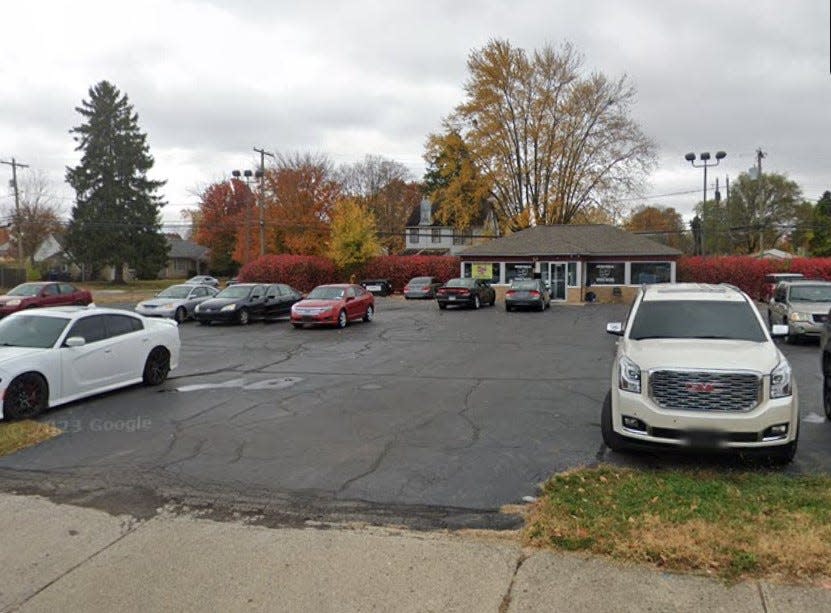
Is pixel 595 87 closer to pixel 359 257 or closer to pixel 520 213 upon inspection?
pixel 520 213

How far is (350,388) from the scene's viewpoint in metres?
10.4

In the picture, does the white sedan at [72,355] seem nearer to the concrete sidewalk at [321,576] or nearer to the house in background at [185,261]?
the concrete sidewalk at [321,576]

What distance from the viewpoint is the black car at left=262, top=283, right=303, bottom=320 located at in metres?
23.2

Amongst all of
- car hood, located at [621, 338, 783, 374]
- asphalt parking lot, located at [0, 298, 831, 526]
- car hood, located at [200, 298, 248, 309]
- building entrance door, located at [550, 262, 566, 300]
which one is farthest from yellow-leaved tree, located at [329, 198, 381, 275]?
car hood, located at [621, 338, 783, 374]

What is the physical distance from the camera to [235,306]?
21.6 metres

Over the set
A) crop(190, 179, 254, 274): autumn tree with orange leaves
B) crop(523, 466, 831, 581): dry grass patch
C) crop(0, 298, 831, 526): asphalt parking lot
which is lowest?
crop(0, 298, 831, 526): asphalt parking lot

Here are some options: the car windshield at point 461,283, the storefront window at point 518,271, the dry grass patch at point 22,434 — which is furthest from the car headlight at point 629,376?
the storefront window at point 518,271

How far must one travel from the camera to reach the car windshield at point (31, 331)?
8727mm

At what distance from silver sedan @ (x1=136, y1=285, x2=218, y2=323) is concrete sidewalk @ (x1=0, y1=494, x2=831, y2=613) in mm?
19075

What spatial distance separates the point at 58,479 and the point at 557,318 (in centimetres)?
2127

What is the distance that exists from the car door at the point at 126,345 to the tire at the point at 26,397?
1.32m

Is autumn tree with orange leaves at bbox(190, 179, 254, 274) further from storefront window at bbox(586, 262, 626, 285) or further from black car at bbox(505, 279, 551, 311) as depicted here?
black car at bbox(505, 279, 551, 311)

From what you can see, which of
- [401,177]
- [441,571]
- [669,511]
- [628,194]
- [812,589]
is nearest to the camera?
[812,589]

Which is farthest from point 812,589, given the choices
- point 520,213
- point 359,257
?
point 520,213
